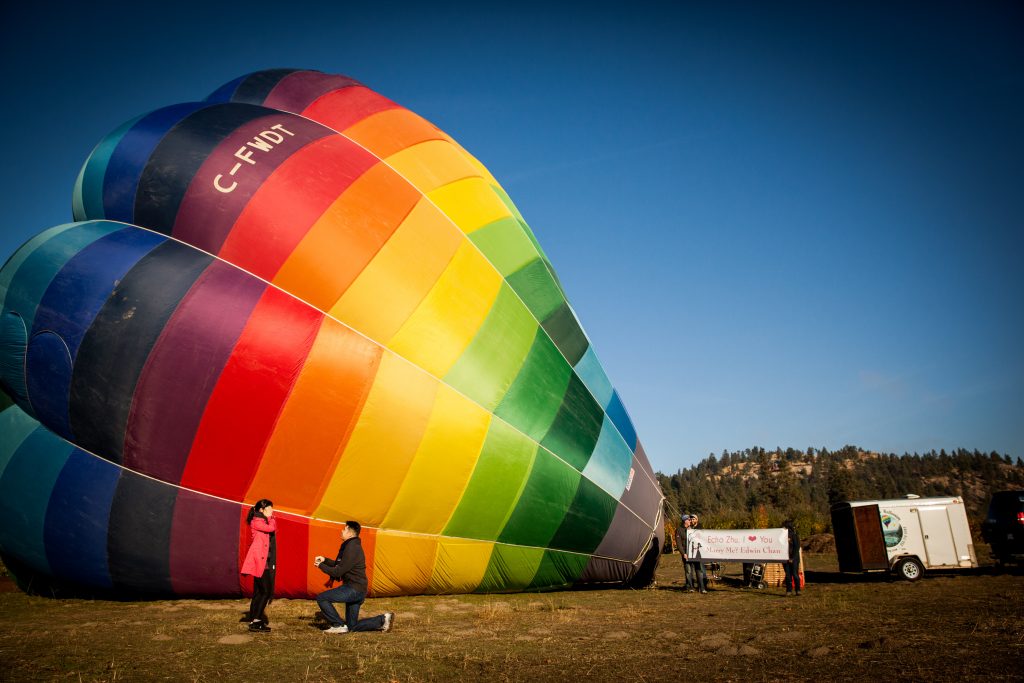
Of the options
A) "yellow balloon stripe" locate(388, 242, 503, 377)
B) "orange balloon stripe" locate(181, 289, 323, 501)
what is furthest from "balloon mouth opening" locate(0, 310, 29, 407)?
"yellow balloon stripe" locate(388, 242, 503, 377)

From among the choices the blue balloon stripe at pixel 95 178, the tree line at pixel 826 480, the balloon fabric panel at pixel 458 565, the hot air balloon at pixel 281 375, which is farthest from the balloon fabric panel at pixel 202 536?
the tree line at pixel 826 480

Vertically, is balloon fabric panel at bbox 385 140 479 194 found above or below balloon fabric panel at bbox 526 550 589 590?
above

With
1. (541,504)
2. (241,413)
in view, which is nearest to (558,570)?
(541,504)

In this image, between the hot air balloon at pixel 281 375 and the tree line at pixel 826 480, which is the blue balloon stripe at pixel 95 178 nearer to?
the hot air balloon at pixel 281 375

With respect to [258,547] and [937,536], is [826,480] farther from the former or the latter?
[258,547]

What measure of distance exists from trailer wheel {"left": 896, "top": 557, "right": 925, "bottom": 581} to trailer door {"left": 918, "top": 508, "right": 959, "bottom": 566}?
9.6 inches

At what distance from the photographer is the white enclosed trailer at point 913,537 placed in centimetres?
1298

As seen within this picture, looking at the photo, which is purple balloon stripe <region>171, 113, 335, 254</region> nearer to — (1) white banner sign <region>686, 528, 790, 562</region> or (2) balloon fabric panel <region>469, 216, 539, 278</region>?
(2) balloon fabric panel <region>469, 216, 539, 278</region>

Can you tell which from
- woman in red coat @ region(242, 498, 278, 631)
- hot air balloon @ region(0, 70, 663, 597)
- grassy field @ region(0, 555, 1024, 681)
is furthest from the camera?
hot air balloon @ region(0, 70, 663, 597)

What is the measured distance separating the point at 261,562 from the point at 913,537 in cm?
1352

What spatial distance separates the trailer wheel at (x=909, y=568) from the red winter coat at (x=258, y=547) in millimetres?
13127

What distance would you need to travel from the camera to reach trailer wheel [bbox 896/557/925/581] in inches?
511

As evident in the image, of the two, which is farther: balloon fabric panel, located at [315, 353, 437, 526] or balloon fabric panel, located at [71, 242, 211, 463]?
balloon fabric panel, located at [315, 353, 437, 526]

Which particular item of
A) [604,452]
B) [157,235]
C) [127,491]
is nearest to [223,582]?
[127,491]
